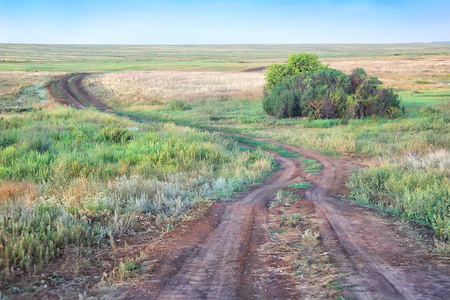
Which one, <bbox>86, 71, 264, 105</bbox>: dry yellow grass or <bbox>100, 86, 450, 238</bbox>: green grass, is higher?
<bbox>86, 71, 264, 105</bbox>: dry yellow grass

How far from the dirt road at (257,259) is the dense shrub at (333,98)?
631 inches

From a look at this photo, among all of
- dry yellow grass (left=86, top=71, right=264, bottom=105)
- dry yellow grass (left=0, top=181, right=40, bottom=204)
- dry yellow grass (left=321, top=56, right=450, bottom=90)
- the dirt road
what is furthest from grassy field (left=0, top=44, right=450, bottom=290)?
dry yellow grass (left=321, top=56, right=450, bottom=90)

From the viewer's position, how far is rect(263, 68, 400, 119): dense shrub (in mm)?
22219

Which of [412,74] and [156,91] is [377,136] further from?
[412,74]

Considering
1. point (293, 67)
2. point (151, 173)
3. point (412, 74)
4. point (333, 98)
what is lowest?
point (151, 173)

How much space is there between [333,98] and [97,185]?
17.8 m

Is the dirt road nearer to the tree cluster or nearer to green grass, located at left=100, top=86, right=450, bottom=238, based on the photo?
green grass, located at left=100, top=86, right=450, bottom=238

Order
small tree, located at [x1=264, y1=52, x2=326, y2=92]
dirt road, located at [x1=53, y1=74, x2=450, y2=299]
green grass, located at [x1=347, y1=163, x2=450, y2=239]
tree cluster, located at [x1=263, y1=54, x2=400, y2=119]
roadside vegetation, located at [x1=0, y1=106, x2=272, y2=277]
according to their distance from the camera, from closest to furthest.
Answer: dirt road, located at [x1=53, y1=74, x2=450, y2=299]
roadside vegetation, located at [x1=0, y1=106, x2=272, y2=277]
green grass, located at [x1=347, y1=163, x2=450, y2=239]
tree cluster, located at [x1=263, y1=54, x2=400, y2=119]
small tree, located at [x1=264, y1=52, x2=326, y2=92]

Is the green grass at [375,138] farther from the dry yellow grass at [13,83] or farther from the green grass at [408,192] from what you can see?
the dry yellow grass at [13,83]

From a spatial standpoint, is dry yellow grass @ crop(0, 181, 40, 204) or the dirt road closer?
the dirt road

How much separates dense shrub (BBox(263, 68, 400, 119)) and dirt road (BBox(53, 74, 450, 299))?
16.0m

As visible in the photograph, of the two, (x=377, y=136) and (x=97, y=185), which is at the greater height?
(x=97, y=185)

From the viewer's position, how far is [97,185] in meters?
7.86

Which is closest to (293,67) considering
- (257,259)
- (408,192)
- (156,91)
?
(156,91)
